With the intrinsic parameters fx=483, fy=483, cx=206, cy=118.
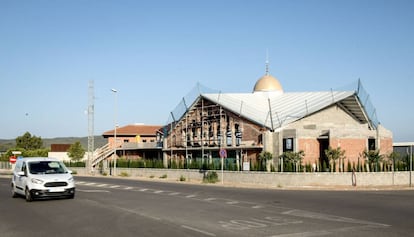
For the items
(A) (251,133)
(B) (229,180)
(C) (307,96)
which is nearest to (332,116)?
(C) (307,96)

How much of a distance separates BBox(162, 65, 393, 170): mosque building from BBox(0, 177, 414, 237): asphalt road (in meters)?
15.2

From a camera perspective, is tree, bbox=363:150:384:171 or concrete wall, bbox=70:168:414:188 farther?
tree, bbox=363:150:384:171

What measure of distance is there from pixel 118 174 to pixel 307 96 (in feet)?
72.6

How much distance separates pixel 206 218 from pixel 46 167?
29.7 feet

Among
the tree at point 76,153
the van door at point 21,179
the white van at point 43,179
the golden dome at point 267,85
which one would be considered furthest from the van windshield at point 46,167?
the tree at point 76,153

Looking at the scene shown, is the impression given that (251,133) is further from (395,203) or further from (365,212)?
(365,212)

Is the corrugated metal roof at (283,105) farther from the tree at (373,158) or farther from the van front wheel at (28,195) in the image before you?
the van front wheel at (28,195)

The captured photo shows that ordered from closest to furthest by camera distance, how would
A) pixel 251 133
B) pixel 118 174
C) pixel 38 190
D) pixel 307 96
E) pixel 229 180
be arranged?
pixel 38 190 → pixel 229 180 → pixel 251 133 → pixel 307 96 → pixel 118 174

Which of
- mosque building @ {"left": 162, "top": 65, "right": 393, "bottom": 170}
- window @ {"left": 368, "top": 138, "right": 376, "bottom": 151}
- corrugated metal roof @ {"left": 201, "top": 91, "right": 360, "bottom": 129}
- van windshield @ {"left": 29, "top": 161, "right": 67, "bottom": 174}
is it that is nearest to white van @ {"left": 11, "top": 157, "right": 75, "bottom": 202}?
van windshield @ {"left": 29, "top": 161, "right": 67, "bottom": 174}

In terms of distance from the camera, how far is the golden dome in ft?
173

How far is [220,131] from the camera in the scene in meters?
45.7

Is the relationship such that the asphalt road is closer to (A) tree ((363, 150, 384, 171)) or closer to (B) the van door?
(B) the van door

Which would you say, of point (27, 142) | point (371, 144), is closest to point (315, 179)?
point (371, 144)

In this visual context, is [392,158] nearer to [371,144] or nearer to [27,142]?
[371,144]
